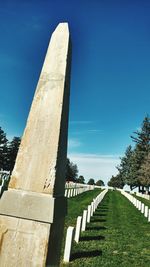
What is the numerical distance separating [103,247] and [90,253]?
989mm

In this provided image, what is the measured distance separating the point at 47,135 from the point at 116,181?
106552mm

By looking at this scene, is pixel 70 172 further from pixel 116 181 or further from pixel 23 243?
pixel 23 243

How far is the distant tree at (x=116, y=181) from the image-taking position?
10206cm

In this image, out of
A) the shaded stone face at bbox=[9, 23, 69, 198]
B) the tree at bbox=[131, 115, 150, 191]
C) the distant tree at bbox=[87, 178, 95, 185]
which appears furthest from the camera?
the distant tree at bbox=[87, 178, 95, 185]

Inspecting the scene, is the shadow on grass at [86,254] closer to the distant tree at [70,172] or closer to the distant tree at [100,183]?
the distant tree at [70,172]

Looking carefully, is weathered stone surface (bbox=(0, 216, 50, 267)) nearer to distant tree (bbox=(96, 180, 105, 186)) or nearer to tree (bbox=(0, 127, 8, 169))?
tree (bbox=(0, 127, 8, 169))

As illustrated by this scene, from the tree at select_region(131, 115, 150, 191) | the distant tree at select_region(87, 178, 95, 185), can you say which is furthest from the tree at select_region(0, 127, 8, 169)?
the distant tree at select_region(87, 178, 95, 185)

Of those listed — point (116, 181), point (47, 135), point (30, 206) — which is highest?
point (116, 181)

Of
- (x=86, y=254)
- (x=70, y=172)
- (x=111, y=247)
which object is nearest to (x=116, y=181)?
(x=70, y=172)

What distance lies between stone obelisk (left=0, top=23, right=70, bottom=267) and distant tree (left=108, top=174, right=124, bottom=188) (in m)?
98.5

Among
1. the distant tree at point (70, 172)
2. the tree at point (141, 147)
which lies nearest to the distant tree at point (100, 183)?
the distant tree at point (70, 172)

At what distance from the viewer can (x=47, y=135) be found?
4086 mm

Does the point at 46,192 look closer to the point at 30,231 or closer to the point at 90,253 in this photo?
the point at 30,231

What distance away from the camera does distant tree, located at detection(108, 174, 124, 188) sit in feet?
335
